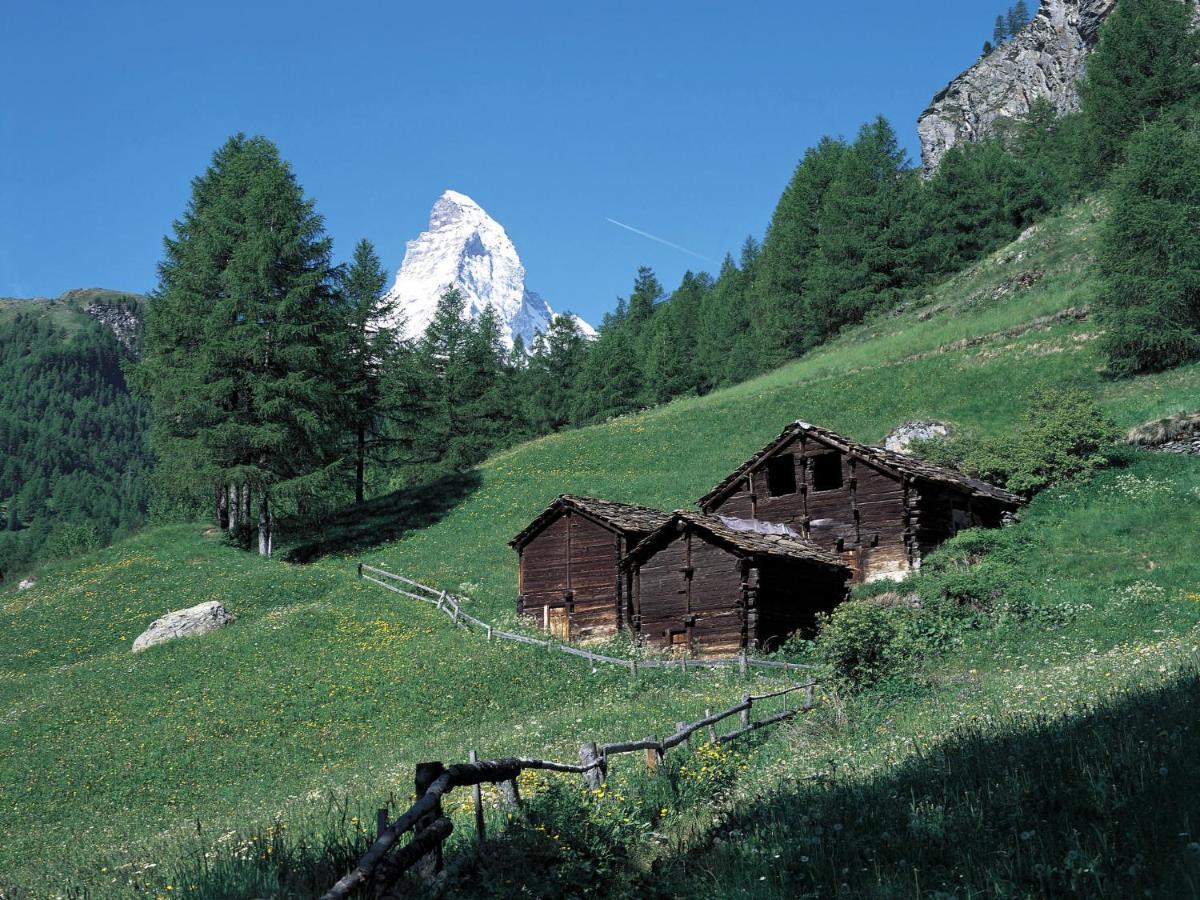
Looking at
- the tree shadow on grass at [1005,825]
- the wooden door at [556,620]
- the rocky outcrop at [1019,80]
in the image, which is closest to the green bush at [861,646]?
the tree shadow on grass at [1005,825]

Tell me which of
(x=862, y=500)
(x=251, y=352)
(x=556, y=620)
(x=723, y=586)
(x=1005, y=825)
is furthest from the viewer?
(x=251, y=352)

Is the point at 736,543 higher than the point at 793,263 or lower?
lower

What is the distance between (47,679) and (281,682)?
33.6 feet

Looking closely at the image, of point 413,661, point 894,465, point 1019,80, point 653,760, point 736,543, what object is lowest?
point 413,661

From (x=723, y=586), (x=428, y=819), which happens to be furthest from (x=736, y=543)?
(x=428, y=819)

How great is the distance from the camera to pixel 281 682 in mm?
29234

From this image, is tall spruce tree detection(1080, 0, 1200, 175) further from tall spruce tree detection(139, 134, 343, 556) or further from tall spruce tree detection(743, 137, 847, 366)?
tall spruce tree detection(139, 134, 343, 556)

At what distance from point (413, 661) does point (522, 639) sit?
357 centimetres

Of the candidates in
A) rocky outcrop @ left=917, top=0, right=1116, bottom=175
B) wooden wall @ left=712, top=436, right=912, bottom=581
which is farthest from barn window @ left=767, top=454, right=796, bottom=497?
rocky outcrop @ left=917, top=0, right=1116, bottom=175

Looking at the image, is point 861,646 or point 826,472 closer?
point 861,646

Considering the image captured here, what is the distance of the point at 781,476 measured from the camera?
39875 millimetres

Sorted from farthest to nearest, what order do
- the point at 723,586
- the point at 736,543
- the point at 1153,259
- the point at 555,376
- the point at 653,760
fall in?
the point at 555,376
the point at 1153,259
the point at 723,586
the point at 736,543
the point at 653,760

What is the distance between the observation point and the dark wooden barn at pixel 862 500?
34.6 metres

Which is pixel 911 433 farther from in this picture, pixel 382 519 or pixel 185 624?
pixel 185 624
